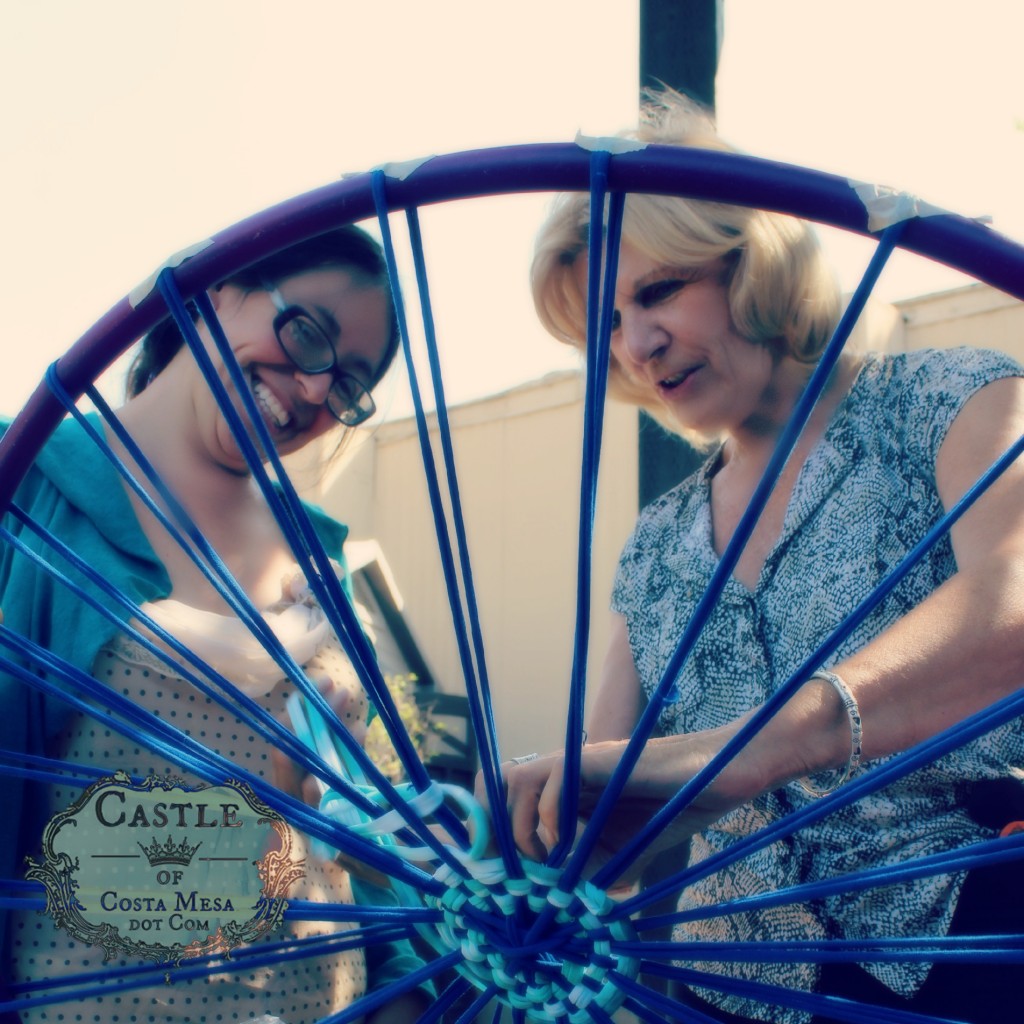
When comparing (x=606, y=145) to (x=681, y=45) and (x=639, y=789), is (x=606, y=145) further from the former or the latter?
(x=681, y=45)

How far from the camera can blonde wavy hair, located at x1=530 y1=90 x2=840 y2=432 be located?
39.4 inches

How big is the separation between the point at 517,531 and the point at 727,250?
5248 mm

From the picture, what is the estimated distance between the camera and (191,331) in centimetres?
64

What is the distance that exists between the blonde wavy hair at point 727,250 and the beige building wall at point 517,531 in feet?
13.5

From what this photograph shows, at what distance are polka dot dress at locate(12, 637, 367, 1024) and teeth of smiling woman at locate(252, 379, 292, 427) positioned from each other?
0.83 ft

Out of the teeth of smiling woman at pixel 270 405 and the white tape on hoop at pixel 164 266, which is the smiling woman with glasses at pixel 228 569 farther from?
the white tape on hoop at pixel 164 266

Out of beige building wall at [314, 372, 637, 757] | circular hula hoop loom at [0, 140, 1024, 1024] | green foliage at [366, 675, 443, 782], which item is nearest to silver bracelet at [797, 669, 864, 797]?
circular hula hoop loom at [0, 140, 1024, 1024]

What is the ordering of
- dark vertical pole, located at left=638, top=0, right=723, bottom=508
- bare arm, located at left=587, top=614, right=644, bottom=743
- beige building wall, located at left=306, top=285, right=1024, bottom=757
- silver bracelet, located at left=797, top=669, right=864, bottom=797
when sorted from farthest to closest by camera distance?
1. beige building wall, located at left=306, top=285, right=1024, bottom=757
2. dark vertical pole, located at left=638, top=0, right=723, bottom=508
3. bare arm, located at left=587, top=614, right=644, bottom=743
4. silver bracelet, located at left=797, top=669, right=864, bottom=797

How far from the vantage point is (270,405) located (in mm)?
1038

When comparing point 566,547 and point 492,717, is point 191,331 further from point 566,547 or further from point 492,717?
point 566,547

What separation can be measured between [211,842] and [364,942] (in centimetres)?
12

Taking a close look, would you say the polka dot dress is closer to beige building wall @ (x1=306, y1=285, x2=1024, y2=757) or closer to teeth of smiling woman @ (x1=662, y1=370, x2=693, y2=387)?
teeth of smiling woman @ (x1=662, y1=370, x2=693, y2=387)

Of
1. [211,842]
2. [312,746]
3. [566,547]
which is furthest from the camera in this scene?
[566,547]

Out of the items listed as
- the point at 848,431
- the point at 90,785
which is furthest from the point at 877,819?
the point at 90,785
